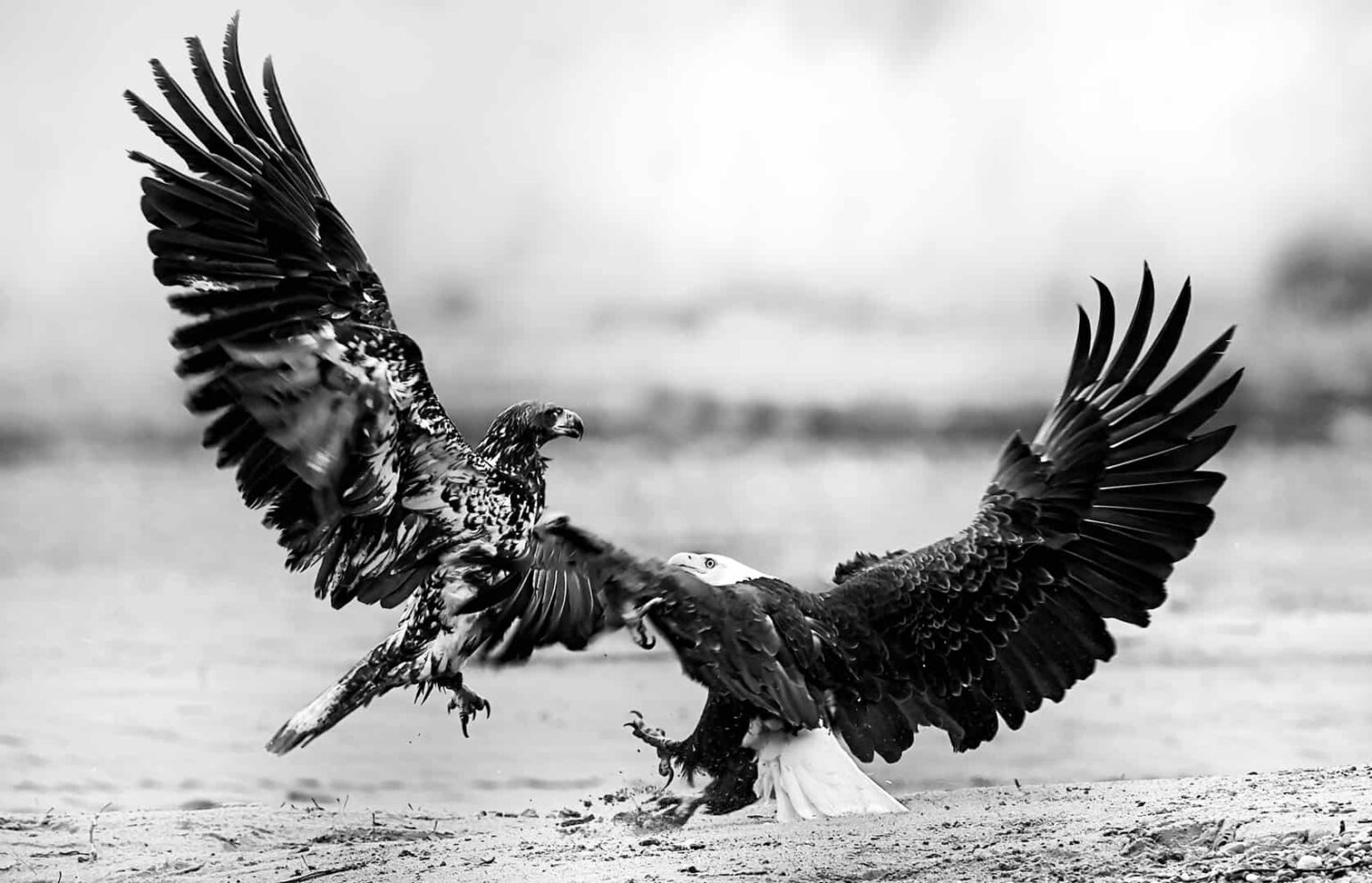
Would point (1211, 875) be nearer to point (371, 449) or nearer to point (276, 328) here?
point (371, 449)

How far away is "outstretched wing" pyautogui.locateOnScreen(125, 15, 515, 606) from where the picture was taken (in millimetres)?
5160

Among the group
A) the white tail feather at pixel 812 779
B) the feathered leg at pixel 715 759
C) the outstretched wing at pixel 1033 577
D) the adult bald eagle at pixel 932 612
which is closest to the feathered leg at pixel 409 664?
the adult bald eagle at pixel 932 612

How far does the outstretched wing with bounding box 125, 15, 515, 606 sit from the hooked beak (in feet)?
1.88

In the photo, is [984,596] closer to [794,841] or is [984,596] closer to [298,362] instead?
[794,841]

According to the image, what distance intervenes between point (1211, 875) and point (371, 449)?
3360 mm

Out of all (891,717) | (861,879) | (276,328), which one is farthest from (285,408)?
(891,717)

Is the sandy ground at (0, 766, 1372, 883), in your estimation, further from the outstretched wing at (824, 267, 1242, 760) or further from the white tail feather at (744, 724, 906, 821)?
the outstretched wing at (824, 267, 1242, 760)

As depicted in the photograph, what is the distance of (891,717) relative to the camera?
22.1 feet

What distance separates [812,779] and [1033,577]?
1.42 m

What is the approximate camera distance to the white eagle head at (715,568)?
6770 mm

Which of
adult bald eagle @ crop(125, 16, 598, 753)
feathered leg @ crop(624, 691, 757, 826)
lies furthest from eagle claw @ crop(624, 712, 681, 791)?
adult bald eagle @ crop(125, 16, 598, 753)

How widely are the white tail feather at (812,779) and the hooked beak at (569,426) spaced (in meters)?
1.62

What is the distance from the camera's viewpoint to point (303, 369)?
511 cm

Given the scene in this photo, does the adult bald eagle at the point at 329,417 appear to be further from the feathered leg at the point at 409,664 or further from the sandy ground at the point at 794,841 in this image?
the sandy ground at the point at 794,841
